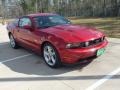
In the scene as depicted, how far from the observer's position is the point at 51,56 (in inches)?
253

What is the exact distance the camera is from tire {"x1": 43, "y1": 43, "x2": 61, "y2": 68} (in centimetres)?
616

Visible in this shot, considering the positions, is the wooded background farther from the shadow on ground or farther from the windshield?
the shadow on ground

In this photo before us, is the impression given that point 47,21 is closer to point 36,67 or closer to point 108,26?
point 36,67

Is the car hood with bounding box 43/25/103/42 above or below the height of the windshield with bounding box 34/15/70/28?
below

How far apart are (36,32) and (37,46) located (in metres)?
0.40

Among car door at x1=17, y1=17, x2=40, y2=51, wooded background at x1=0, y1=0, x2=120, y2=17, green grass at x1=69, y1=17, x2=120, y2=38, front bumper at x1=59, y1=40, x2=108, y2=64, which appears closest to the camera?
front bumper at x1=59, y1=40, x2=108, y2=64

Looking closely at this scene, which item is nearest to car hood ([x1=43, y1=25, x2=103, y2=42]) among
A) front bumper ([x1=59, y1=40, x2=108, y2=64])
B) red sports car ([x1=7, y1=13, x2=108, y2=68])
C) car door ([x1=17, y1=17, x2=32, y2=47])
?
red sports car ([x1=7, y1=13, x2=108, y2=68])

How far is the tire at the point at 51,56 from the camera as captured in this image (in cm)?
616

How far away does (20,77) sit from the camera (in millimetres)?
5895

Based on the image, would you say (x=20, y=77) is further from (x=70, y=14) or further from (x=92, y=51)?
(x=70, y=14)

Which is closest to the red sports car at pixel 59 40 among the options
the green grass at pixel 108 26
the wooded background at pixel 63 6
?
the green grass at pixel 108 26

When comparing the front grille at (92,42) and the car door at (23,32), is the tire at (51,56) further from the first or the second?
the car door at (23,32)

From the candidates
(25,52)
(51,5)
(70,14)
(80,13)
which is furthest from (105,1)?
(25,52)

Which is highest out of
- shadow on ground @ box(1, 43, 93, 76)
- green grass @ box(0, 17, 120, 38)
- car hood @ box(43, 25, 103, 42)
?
car hood @ box(43, 25, 103, 42)
